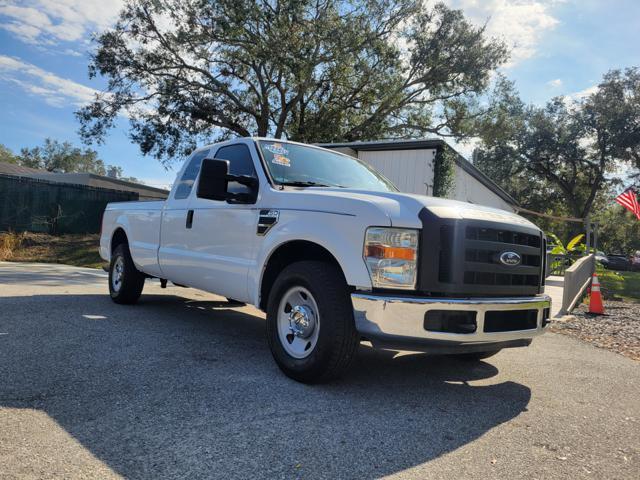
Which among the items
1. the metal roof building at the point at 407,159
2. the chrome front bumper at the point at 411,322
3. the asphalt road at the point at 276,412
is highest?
the metal roof building at the point at 407,159

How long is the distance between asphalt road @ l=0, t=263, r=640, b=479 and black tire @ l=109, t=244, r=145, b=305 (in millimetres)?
1202

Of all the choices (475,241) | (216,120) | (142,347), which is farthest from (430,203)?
(216,120)

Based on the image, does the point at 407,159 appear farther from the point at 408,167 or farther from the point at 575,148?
the point at 575,148

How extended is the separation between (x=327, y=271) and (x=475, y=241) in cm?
107

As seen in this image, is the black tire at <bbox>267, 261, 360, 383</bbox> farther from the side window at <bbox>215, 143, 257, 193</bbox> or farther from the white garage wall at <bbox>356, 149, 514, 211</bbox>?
the white garage wall at <bbox>356, 149, 514, 211</bbox>

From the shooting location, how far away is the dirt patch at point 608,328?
634 centimetres

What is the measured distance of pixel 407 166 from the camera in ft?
46.8

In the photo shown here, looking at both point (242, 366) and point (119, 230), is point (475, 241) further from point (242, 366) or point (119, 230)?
point (119, 230)

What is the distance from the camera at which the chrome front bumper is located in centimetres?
324

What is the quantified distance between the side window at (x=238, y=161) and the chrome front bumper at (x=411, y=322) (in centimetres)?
183

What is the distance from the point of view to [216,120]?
893 inches

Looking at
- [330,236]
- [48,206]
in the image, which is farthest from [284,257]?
[48,206]

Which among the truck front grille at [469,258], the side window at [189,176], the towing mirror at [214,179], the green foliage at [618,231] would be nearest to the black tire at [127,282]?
the side window at [189,176]

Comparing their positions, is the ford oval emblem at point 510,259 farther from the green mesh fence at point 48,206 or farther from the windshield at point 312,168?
the green mesh fence at point 48,206
